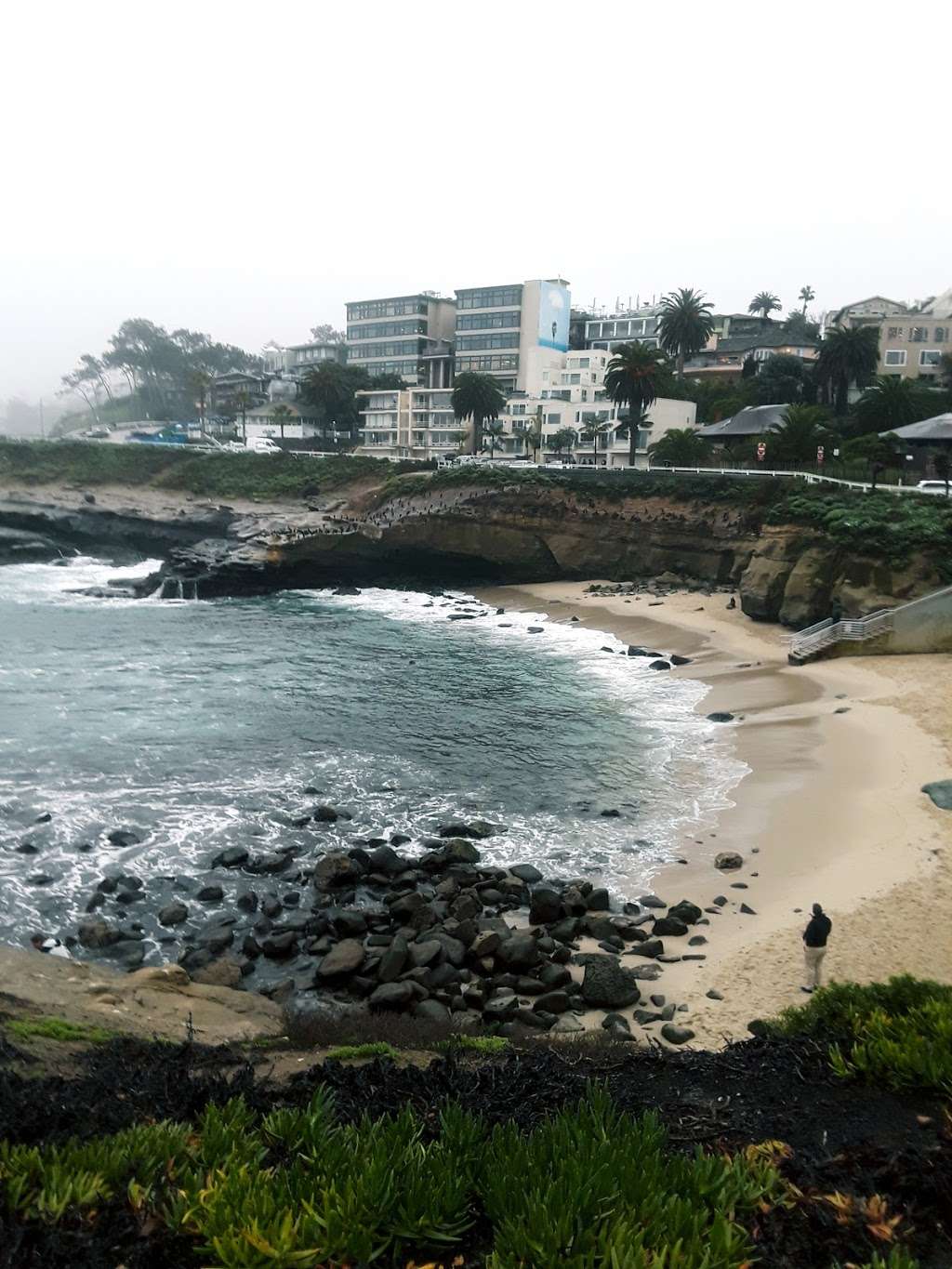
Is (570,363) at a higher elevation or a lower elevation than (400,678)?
higher

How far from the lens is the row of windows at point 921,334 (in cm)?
7819

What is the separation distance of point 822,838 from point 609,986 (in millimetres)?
7920

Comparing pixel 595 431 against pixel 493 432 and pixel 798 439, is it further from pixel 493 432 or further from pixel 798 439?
pixel 798 439

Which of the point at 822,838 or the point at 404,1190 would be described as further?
the point at 822,838

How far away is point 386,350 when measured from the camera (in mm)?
109375

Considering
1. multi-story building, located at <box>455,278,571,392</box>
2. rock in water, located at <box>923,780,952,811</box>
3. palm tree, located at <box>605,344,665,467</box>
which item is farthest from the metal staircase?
multi-story building, located at <box>455,278,571,392</box>

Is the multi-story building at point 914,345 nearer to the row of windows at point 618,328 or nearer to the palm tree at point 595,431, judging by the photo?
the palm tree at point 595,431

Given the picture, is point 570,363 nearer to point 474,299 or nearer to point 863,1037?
point 474,299

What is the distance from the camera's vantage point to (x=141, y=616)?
49906 millimetres

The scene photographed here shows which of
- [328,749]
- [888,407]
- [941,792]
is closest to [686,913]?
[941,792]

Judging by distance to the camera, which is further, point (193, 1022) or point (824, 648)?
point (824, 648)

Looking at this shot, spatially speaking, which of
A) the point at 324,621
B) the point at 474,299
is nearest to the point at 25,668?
the point at 324,621

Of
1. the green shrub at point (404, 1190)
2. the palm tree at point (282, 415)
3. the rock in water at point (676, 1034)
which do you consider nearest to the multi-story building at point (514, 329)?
the palm tree at point (282, 415)

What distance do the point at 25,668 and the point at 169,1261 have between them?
36.1 m
